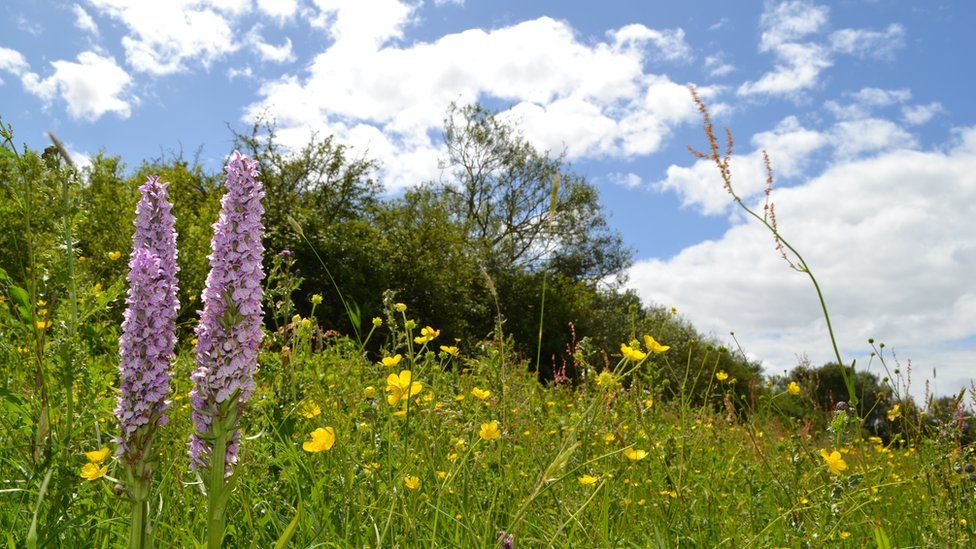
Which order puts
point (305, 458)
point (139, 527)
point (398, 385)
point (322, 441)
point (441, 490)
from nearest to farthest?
point (139, 527)
point (441, 490)
point (322, 441)
point (398, 385)
point (305, 458)

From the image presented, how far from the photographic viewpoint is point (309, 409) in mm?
3477

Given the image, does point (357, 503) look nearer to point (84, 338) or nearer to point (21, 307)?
point (21, 307)

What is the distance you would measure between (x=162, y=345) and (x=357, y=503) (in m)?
0.84

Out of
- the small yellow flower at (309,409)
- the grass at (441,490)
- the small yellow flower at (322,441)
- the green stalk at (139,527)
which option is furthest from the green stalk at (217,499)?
the small yellow flower at (309,409)

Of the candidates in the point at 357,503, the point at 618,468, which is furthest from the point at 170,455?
the point at 618,468

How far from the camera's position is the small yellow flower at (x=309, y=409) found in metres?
3.21

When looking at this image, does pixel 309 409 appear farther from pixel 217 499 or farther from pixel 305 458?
pixel 217 499

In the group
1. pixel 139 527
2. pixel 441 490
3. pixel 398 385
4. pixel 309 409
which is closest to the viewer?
pixel 139 527

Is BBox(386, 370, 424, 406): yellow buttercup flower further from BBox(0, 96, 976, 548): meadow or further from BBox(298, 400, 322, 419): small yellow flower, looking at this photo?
BBox(298, 400, 322, 419): small yellow flower

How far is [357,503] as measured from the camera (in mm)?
2400

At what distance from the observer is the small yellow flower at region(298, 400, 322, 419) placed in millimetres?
3207

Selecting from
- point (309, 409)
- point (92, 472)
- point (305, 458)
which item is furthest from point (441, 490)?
point (309, 409)

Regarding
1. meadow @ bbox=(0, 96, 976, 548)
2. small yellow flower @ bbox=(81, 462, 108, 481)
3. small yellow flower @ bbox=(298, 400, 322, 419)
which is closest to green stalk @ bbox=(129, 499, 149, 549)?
meadow @ bbox=(0, 96, 976, 548)

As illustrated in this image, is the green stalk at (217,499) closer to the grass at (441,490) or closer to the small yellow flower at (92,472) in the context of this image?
the grass at (441,490)
